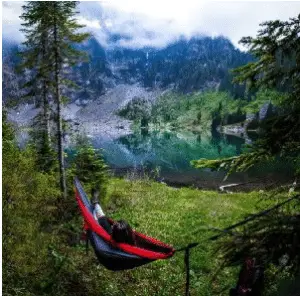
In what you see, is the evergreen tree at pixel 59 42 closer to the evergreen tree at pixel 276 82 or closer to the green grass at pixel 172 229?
the green grass at pixel 172 229

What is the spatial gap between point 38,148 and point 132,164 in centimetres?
3229

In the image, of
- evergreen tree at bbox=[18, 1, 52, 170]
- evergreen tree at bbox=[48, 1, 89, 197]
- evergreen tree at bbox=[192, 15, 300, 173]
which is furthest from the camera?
evergreen tree at bbox=[18, 1, 52, 170]

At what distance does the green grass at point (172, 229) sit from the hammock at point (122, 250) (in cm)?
113

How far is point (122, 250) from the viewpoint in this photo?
809 centimetres

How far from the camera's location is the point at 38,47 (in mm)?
21359

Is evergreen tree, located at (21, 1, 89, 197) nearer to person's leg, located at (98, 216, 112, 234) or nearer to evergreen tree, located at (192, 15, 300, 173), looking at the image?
person's leg, located at (98, 216, 112, 234)

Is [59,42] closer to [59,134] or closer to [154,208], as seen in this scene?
[59,134]

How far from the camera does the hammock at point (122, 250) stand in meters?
7.53

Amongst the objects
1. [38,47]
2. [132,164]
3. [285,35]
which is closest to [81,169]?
[38,47]

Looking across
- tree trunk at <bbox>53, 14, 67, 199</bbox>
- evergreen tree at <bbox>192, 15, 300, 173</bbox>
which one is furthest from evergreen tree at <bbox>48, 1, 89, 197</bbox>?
evergreen tree at <bbox>192, 15, 300, 173</bbox>

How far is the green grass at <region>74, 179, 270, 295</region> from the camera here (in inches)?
397

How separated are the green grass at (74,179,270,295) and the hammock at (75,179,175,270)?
1135mm

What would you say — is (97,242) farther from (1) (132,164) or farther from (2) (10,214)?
(1) (132,164)

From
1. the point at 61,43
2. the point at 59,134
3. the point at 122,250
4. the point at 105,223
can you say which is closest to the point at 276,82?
the point at 122,250
